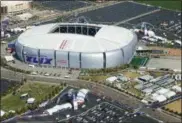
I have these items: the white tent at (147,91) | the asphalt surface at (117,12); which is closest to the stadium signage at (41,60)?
the white tent at (147,91)

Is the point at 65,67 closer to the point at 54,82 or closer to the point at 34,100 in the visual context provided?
the point at 54,82

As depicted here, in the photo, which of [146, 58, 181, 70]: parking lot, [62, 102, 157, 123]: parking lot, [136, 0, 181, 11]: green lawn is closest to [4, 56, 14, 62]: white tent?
[146, 58, 181, 70]: parking lot

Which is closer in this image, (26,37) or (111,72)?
(111,72)

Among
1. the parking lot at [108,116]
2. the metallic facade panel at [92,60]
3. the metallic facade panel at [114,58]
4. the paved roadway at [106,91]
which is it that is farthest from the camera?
the metallic facade panel at [114,58]

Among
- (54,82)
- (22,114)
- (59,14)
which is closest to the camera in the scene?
(22,114)

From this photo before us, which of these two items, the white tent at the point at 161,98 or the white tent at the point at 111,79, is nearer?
the white tent at the point at 161,98

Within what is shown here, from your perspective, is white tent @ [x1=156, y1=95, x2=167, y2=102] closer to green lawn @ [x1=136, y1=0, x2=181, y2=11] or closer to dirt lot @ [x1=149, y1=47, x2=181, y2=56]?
dirt lot @ [x1=149, y1=47, x2=181, y2=56]

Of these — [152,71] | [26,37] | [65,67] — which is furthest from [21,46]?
[152,71]

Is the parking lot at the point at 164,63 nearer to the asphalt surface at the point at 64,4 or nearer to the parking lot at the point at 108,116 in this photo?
the parking lot at the point at 108,116
